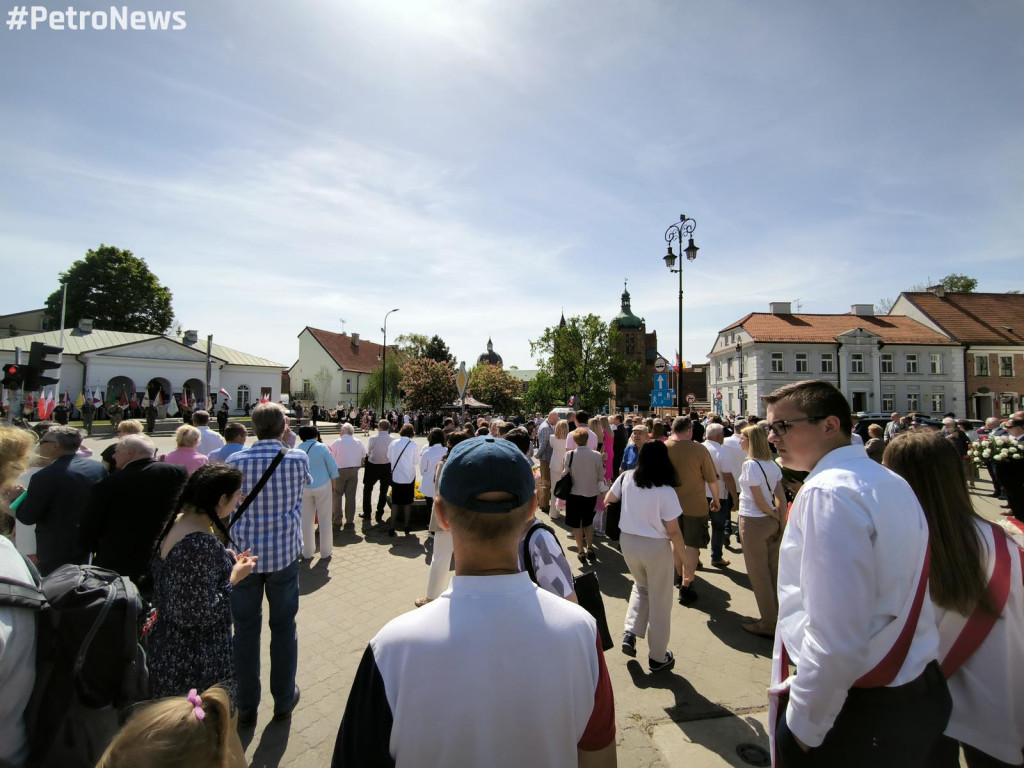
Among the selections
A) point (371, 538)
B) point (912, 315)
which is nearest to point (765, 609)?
point (371, 538)

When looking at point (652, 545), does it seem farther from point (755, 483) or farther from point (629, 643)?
point (755, 483)

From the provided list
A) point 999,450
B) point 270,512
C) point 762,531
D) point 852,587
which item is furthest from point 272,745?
point 999,450

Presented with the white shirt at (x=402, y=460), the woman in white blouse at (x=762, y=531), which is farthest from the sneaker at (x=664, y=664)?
the white shirt at (x=402, y=460)

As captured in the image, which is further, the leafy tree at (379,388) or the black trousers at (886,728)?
the leafy tree at (379,388)

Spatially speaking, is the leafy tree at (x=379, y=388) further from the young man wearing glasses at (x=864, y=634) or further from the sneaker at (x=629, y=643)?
the young man wearing glasses at (x=864, y=634)

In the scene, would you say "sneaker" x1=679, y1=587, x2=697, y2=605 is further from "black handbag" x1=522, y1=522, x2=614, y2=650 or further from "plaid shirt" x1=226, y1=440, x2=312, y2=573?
"plaid shirt" x1=226, y1=440, x2=312, y2=573

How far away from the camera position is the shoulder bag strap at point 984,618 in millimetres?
2176

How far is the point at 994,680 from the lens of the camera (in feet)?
7.15

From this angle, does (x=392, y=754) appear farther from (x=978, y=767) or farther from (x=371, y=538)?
(x=371, y=538)

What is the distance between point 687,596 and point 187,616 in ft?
16.3

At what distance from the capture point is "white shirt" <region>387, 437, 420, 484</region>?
8.33 metres

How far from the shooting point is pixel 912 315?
47.1 m

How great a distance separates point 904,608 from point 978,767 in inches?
48.0

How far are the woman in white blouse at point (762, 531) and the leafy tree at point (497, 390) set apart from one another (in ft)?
122
